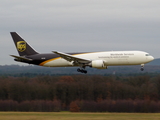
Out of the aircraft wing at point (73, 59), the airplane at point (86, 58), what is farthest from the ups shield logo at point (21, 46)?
the aircraft wing at point (73, 59)

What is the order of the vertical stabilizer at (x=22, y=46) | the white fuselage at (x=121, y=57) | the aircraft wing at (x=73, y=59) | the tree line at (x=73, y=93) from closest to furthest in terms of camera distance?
the white fuselage at (x=121, y=57)
the aircraft wing at (x=73, y=59)
the vertical stabilizer at (x=22, y=46)
the tree line at (x=73, y=93)

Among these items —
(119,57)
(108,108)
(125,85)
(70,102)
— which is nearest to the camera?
(119,57)

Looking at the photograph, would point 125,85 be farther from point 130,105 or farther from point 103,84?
Result: point 130,105

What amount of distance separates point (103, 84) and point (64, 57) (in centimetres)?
3173

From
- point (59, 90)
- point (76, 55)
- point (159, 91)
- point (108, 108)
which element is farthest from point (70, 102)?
point (76, 55)

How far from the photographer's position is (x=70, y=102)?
305ft

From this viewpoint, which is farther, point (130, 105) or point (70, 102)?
point (70, 102)

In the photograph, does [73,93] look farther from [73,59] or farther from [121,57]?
[121,57]

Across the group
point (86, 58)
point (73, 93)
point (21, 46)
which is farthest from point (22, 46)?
point (73, 93)

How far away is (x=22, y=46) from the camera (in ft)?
242

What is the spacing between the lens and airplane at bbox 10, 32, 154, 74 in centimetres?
Answer: 6544

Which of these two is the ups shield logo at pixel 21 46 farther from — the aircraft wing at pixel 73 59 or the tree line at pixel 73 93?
the tree line at pixel 73 93

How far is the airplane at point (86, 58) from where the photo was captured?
65.4 metres

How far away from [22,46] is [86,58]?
1309 cm
